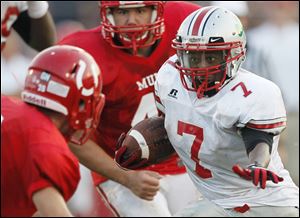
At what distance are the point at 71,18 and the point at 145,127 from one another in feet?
14.0

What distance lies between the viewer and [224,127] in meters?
3.77

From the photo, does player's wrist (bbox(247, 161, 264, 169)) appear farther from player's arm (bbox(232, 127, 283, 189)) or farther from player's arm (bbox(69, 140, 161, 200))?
player's arm (bbox(69, 140, 161, 200))

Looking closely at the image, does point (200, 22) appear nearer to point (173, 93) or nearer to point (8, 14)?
point (173, 93)

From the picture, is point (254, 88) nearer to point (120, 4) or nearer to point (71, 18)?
point (120, 4)

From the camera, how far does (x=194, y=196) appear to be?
17.1ft

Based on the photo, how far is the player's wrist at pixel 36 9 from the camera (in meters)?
5.51

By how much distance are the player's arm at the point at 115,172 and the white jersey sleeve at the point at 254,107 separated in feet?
3.77

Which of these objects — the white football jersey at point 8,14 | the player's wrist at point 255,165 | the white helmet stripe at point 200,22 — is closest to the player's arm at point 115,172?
the white football jersey at point 8,14

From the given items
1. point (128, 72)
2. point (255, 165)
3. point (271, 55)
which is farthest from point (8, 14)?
point (255, 165)

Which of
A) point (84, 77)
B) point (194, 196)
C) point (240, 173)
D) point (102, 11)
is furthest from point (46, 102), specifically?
point (240, 173)

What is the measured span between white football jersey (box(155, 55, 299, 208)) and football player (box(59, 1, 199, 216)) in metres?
0.78

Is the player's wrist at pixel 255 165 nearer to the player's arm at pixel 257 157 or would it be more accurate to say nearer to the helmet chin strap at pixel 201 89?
the player's arm at pixel 257 157

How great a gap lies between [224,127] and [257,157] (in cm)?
30

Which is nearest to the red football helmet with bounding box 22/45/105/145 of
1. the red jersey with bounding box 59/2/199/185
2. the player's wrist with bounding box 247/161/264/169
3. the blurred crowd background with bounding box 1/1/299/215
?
the red jersey with bounding box 59/2/199/185
